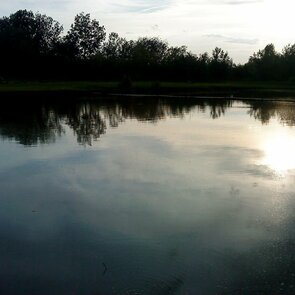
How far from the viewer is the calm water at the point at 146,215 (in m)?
8.44

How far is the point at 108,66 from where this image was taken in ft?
305

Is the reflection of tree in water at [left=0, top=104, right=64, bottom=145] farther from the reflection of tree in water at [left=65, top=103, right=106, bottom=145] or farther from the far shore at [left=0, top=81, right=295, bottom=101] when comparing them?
the far shore at [left=0, top=81, right=295, bottom=101]

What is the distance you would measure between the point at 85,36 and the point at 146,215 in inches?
4410

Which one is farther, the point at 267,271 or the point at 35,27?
the point at 35,27

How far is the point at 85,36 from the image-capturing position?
387 feet

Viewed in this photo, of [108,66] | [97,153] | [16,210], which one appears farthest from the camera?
[108,66]

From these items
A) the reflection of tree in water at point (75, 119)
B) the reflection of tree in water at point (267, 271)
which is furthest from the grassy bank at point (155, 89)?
the reflection of tree in water at point (267, 271)

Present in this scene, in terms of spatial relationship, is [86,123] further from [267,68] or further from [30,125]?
[267,68]

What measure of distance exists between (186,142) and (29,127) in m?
10.9

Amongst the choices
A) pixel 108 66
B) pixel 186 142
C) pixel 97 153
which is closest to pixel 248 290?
pixel 97 153

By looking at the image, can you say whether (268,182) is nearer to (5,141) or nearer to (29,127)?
(5,141)

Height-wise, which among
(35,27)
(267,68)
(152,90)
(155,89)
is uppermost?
(35,27)

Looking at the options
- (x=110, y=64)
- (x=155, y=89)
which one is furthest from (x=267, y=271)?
(x=110, y=64)

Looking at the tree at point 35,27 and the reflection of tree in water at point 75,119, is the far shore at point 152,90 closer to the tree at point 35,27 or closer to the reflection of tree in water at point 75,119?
the reflection of tree in water at point 75,119
